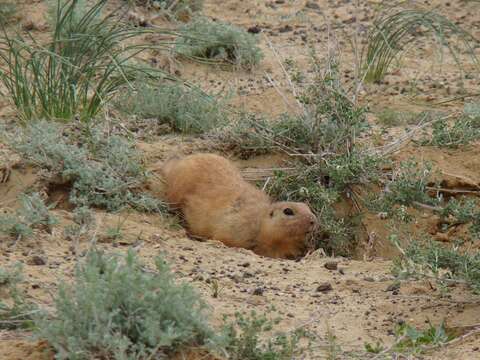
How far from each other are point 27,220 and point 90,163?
3.65 ft

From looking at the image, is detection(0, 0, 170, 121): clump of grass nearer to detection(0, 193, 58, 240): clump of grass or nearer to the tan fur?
the tan fur

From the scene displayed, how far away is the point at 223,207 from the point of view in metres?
6.55

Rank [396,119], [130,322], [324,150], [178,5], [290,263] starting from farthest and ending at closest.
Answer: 1. [178,5]
2. [396,119]
3. [324,150]
4. [290,263]
5. [130,322]

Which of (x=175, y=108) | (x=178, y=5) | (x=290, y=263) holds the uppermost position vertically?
(x=178, y=5)

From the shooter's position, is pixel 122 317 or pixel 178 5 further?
pixel 178 5

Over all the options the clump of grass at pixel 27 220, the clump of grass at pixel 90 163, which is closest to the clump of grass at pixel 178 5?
the clump of grass at pixel 90 163

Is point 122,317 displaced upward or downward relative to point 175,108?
upward

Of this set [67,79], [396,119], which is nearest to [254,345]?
[67,79]

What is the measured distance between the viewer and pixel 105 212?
5871 millimetres

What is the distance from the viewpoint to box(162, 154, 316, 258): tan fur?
21.3 feet

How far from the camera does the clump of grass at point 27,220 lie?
4918 mm

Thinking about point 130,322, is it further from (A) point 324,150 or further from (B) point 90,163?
(A) point 324,150

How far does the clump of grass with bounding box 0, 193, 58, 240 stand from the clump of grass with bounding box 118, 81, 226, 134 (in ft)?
6.50

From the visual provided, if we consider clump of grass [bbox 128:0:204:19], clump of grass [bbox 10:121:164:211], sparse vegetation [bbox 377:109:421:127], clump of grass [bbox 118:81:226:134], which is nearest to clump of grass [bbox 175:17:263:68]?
clump of grass [bbox 128:0:204:19]
